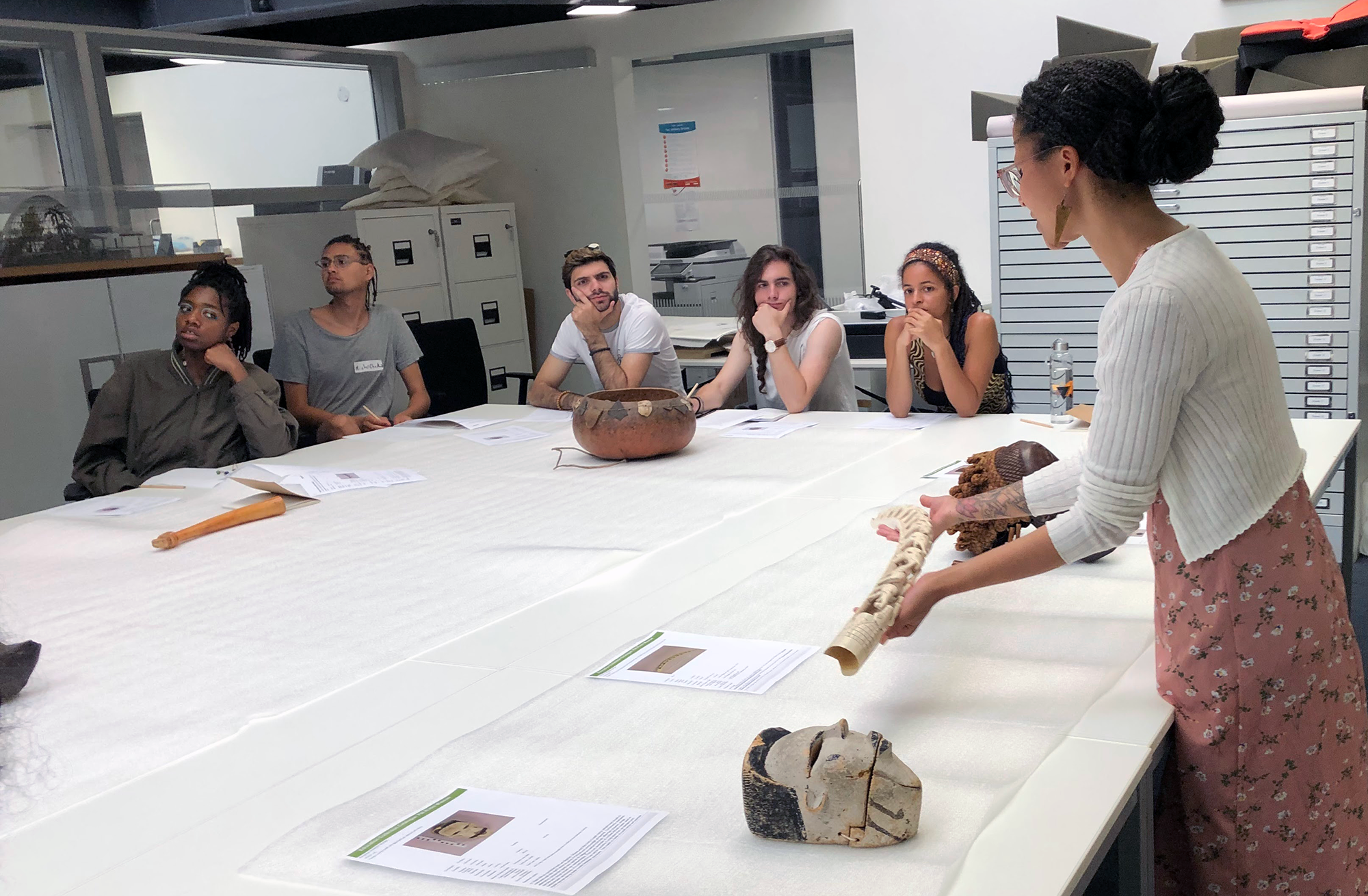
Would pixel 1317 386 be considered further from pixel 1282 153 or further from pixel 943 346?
pixel 943 346

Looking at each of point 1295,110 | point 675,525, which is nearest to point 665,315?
point 1295,110

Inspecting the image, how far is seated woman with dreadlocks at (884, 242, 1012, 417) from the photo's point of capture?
2912mm

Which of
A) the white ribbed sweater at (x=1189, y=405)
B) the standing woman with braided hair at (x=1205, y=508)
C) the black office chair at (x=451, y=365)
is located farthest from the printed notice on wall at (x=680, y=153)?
the white ribbed sweater at (x=1189, y=405)

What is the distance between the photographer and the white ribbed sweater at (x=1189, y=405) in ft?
3.84

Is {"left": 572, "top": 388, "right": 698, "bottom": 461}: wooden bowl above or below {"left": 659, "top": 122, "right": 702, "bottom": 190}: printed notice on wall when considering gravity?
below

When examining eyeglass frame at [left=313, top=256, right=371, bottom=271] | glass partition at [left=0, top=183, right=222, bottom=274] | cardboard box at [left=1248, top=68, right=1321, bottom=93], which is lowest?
eyeglass frame at [left=313, top=256, right=371, bottom=271]

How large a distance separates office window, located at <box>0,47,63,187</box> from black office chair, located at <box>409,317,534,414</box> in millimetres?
1622

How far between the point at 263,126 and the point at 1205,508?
594 cm

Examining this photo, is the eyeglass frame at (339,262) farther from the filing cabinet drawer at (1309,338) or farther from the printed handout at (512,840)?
the printed handout at (512,840)

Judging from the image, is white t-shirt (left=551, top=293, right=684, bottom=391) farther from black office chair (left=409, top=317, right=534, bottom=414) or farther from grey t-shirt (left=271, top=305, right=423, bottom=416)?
black office chair (left=409, top=317, right=534, bottom=414)

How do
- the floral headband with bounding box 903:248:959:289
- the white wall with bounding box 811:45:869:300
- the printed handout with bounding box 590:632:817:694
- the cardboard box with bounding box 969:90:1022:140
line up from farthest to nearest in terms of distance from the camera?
the white wall with bounding box 811:45:869:300
the cardboard box with bounding box 969:90:1022:140
the floral headband with bounding box 903:248:959:289
the printed handout with bounding box 590:632:817:694

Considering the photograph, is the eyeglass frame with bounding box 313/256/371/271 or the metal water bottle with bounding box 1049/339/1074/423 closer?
the metal water bottle with bounding box 1049/339/1074/423

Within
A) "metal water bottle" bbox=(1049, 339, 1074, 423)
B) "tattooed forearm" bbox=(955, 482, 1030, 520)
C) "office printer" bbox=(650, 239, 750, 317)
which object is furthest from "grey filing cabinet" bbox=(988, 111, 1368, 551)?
"office printer" bbox=(650, 239, 750, 317)

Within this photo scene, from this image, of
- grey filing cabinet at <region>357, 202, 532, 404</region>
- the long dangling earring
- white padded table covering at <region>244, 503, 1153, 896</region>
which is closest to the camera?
white padded table covering at <region>244, 503, 1153, 896</region>
